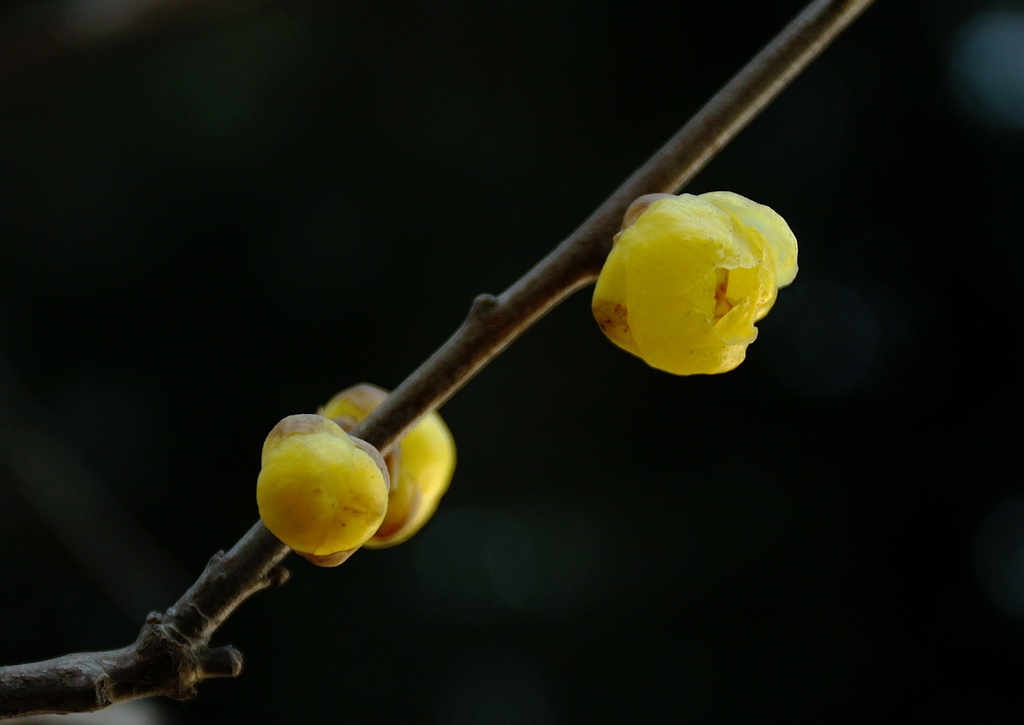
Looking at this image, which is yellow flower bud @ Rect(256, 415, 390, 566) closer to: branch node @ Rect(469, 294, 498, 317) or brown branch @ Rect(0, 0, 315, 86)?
branch node @ Rect(469, 294, 498, 317)

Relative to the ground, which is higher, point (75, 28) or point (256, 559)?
point (75, 28)

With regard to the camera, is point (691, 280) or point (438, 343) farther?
point (438, 343)

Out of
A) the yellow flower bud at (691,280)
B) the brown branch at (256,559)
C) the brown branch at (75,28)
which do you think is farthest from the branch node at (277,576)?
the brown branch at (75,28)

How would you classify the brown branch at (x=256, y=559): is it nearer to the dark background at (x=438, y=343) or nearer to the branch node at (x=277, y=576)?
the branch node at (x=277, y=576)

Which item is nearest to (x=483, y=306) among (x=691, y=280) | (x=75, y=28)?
(x=691, y=280)

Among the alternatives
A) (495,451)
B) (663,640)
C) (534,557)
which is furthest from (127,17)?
(663,640)

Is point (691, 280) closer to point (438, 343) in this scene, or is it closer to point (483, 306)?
point (483, 306)

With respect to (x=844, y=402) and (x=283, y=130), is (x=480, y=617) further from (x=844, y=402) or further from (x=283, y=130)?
(x=283, y=130)
